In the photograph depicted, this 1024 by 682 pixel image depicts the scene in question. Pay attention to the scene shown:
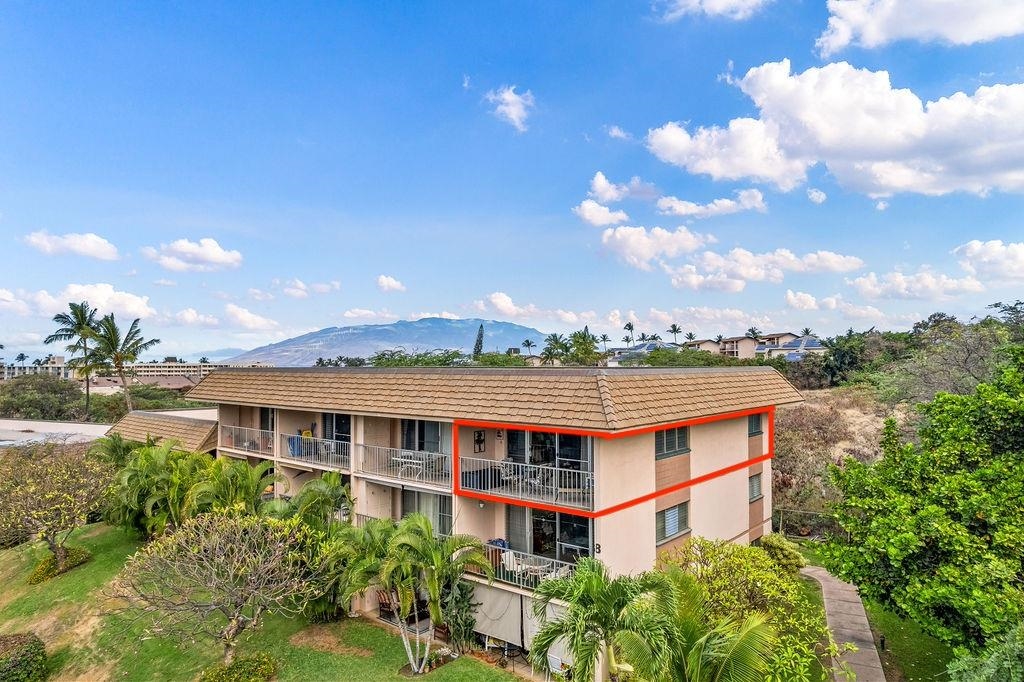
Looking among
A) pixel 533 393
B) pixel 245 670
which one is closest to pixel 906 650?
pixel 533 393

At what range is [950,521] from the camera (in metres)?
9.84

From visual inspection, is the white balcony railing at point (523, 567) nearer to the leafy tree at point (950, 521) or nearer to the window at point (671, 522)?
the window at point (671, 522)

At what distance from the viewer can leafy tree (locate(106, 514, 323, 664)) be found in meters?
13.6

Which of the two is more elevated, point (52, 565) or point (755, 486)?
point (755, 486)

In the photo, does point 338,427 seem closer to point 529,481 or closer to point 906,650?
point 529,481

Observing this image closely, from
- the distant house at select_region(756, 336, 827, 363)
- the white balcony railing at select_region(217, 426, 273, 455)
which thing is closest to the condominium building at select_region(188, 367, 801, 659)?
the white balcony railing at select_region(217, 426, 273, 455)

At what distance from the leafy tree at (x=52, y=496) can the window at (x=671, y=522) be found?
836 inches

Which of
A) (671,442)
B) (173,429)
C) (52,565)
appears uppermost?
(671,442)

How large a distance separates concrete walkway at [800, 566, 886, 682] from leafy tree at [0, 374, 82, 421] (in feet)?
216

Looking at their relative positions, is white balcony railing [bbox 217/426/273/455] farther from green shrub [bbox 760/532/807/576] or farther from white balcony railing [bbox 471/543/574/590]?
green shrub [bbox 760/532/807/576]

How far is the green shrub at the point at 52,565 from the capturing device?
21.5 meters

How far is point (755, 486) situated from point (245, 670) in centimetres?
1762

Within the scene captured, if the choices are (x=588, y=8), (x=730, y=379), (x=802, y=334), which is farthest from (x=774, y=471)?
(x=802, y=334)

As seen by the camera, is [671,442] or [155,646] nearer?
[671,442]
